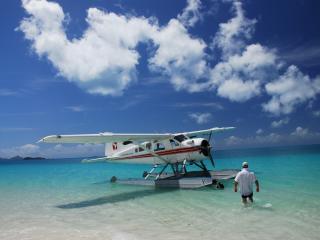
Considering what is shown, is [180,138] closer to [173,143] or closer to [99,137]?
[173,143]

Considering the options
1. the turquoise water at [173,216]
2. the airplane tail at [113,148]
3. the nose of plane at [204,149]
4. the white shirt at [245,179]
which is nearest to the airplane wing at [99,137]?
the nose of plane at [204,149]

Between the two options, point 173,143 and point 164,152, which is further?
point 164,152

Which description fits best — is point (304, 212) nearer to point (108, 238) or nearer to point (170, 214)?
point (170, 214)

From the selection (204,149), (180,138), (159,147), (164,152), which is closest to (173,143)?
(180,138)

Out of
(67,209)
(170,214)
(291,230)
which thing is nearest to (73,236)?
(170,214)

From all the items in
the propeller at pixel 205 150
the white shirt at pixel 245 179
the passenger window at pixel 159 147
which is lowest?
the white shirt at pixel 245 179

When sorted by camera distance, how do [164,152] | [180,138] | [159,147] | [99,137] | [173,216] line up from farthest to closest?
[159,147] < [164,152] < [180,138] < [99,137] < [173,216]

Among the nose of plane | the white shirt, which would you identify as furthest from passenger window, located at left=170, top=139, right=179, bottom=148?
the white shirt

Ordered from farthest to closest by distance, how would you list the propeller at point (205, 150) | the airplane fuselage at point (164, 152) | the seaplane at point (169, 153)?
1. the airplane fuselage at point (164, 152)
2. the propeller at point (205, 150)
3. the seaplane at point (169, 153)

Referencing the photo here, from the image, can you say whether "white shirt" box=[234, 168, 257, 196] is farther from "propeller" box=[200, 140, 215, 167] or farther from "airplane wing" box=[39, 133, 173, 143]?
"airplane wing" box=[39, 133, 173, 143]

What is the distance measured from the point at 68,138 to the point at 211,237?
301 inches

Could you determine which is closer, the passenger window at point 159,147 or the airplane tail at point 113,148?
the passenger window at point 159,147

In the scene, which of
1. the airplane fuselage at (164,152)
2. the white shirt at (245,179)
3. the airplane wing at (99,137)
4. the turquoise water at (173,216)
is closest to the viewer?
the turquoise water at (173,216)

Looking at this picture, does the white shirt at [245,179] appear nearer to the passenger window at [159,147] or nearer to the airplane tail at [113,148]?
the passenger window at [159,147]
